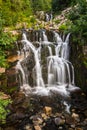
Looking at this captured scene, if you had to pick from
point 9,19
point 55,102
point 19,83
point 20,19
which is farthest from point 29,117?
point 20,19

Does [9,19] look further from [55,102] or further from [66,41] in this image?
[55,102]

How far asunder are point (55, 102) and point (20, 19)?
15998mm

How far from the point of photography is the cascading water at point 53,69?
67.8ft

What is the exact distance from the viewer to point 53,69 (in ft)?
70.1

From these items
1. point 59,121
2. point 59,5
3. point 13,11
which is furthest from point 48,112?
point 59,5

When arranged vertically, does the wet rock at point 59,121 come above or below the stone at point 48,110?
below

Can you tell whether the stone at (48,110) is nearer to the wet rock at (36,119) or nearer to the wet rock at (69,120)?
the wet rock at (36,119)

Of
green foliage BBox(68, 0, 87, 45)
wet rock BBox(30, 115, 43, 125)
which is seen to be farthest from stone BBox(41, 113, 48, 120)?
green foliage BBox(68, 0, 87, 45)

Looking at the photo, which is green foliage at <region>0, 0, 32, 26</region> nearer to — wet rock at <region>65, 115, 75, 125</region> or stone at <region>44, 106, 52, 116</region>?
stone at <region>44, 106, 52, 116</region>

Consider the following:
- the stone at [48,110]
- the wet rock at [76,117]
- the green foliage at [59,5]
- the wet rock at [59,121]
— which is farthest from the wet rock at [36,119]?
the green foliage at [59,5]

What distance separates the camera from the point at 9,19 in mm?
28094

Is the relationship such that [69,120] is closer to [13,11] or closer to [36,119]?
[36,119]

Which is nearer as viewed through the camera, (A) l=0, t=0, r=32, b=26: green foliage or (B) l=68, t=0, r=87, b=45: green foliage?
(B) l=68, t=0, r=87, b=45: green foliage

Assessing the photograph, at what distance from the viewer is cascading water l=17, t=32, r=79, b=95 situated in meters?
20.7
